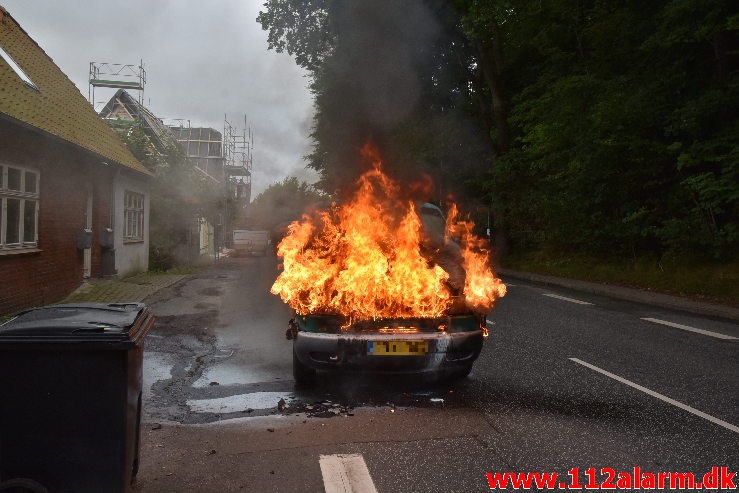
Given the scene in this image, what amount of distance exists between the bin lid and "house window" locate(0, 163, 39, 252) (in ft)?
23.5

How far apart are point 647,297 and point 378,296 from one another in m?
10.6

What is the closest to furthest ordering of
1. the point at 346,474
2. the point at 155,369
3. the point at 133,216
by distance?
the point at 346,474 → the point at 155,369 → the point at 133,216

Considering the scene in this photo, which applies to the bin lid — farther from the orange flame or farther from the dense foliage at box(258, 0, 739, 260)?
the dense foliage at box(258, 0, 739, 260)

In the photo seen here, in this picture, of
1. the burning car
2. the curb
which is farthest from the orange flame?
the curb

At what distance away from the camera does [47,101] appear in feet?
41.4

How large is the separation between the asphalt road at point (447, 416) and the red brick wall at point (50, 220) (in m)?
3.30

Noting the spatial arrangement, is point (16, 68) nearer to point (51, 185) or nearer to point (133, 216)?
point (51, 185)

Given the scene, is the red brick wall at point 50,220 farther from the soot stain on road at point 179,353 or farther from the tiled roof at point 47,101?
the soot stain on road at point 179,353

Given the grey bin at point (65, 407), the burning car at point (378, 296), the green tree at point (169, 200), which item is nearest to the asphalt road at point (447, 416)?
the burning car at point (378, 296)

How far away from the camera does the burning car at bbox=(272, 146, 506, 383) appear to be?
532 cm

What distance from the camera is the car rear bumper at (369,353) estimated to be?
5285 mm

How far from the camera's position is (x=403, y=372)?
5.38m

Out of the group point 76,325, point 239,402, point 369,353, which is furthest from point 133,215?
point 76,325

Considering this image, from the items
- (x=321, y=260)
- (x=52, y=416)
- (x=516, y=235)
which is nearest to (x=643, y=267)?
(x=516, y=235)
